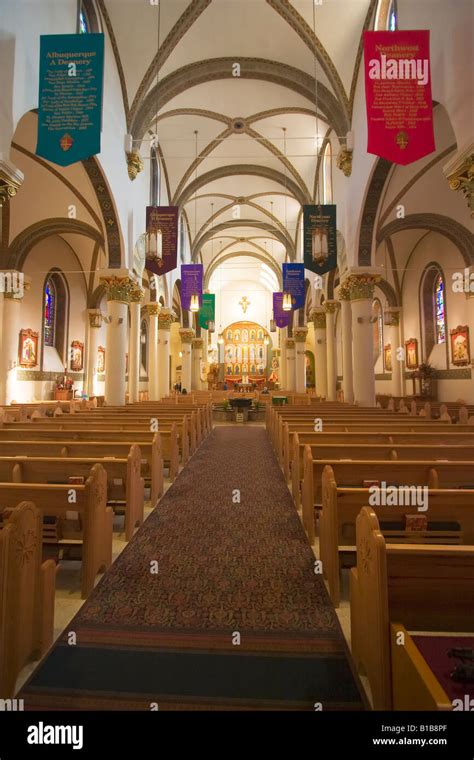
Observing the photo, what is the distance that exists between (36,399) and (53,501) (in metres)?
15.5

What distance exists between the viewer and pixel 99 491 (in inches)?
125

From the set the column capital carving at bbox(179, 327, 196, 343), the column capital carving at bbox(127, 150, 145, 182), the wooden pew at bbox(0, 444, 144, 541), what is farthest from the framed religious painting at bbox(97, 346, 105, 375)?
the wooden pew at bbox(0, 444, 144, 541)

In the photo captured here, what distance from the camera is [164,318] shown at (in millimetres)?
18953

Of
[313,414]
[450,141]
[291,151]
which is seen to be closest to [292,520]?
[313,414]

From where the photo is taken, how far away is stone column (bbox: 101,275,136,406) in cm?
1219

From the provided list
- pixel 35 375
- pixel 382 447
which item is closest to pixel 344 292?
pixel 382 447

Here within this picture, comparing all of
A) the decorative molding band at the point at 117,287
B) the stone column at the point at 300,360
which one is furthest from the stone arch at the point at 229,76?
the stone column at the point at 300,360

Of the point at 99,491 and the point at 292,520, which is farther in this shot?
the point at 292,520

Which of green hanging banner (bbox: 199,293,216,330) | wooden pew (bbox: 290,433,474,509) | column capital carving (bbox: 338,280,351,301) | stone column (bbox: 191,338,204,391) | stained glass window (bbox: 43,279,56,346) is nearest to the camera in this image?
wooden pew (bbox: 290,433,474,509)

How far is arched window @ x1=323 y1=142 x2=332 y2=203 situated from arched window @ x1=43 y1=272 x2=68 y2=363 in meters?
12.3

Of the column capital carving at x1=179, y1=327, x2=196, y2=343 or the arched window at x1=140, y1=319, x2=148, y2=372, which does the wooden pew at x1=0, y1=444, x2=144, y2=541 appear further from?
the arched window at x1=140, y1=319, x2=148, y2=372

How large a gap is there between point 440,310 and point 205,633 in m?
17.3

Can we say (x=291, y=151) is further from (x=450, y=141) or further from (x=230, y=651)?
(x=230, y=651)

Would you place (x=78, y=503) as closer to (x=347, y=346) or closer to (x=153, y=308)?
(x=347, y=346)
